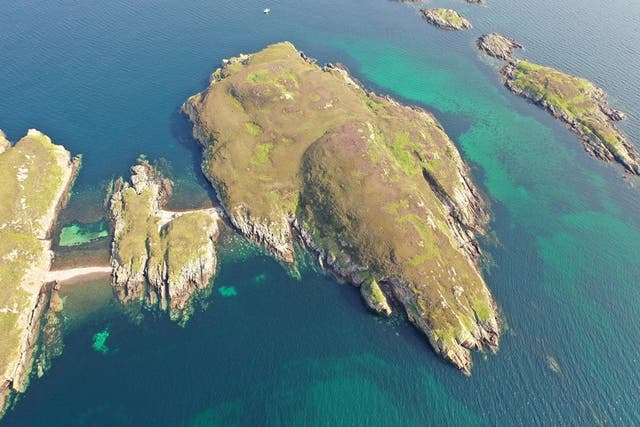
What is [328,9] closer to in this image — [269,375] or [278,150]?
[278,150]

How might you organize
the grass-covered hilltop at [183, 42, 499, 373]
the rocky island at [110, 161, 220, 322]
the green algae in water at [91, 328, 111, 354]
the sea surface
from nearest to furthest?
the sea surface < the green algae in water at [91, 328, 111, 354] < the grass-covered hilltop at [183, 42, 499, 373] < the rocky island at [110, 161, 220, 322]

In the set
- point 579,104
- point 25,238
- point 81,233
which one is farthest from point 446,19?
point 25,238

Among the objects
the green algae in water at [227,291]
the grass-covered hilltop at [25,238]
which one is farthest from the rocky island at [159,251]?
the grass-covered hilltop at [25,238]

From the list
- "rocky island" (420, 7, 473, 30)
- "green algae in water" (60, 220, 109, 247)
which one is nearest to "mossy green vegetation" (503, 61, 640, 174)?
"rocky island" (420, 7, 473, 30)

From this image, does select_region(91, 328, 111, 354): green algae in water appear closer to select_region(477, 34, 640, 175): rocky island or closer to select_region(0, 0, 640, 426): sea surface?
select_region(0, 0, 640, 426): sea surface

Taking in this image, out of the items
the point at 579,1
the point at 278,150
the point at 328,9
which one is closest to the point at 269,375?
the point at 278,150

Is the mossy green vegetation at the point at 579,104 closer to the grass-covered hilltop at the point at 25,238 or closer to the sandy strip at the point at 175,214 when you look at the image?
the sandy strip at the point at 175,214

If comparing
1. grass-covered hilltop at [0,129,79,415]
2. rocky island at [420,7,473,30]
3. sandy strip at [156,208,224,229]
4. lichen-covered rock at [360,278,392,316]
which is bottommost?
grass-covered hilltop at [0,129,79,415]

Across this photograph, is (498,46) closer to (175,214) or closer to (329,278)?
(329,278)
